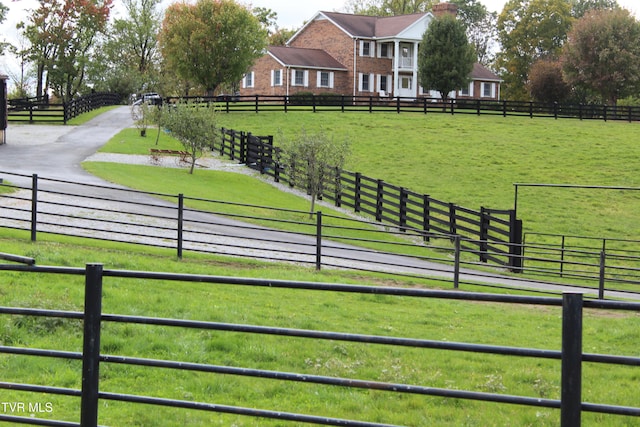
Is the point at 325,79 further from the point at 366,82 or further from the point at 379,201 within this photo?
the point at 379,201

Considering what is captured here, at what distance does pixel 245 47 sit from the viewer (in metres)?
60.6

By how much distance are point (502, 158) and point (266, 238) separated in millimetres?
→ 24543

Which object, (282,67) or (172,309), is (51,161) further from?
(282,67)

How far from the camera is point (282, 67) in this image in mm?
68500

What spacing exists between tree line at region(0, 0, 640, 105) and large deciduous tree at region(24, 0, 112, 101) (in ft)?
0.29

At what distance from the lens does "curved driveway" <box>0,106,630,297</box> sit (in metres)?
20.4

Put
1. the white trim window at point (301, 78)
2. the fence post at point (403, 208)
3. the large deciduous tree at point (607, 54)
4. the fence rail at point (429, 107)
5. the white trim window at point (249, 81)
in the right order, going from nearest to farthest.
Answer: the fence post at point (403, 208) < the fence rail at point (429, 107) < the large deciduous tree at point (607, 54) < the white trim window at point (301, 78) < the white trim window at point (249, 81)

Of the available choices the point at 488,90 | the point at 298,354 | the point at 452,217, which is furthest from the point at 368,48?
the point at 298,354

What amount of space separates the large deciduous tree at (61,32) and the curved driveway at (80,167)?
1747cm

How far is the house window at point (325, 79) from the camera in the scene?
69.7 meters

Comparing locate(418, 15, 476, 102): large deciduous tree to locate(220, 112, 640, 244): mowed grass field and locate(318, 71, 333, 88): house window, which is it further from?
locate(318, 71, 333, 88): house window

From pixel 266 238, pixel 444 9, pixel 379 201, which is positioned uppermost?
pixel 444 9

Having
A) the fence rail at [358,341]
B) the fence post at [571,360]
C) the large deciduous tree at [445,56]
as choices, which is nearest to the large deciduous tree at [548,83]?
the large deciduous tree at [445,56]

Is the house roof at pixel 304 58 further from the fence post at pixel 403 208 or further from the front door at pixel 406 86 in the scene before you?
the fence post at pixel 403 208
